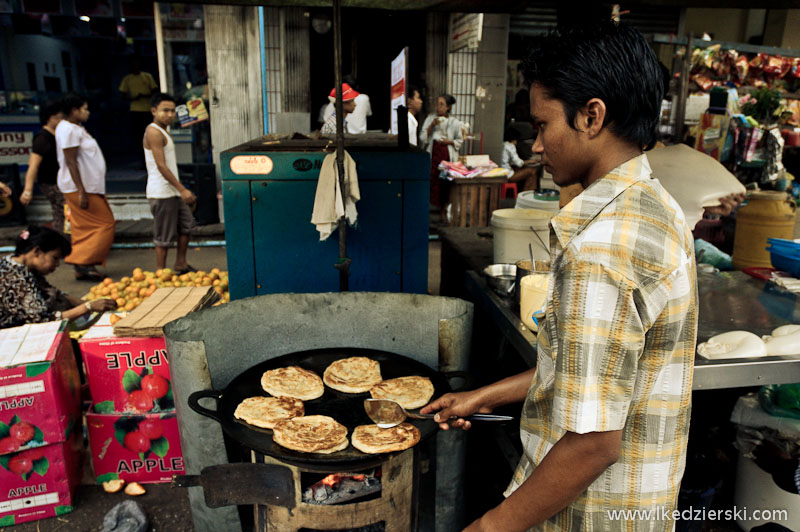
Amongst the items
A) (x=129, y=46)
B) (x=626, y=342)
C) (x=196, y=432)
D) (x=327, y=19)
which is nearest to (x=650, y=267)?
(x=626, y=342)

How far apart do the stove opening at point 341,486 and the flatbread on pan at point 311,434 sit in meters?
0.24

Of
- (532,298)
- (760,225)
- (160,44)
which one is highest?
(160,44)

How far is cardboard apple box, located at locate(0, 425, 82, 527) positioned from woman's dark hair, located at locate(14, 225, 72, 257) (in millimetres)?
1614

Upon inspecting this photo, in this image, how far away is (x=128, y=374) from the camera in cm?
331

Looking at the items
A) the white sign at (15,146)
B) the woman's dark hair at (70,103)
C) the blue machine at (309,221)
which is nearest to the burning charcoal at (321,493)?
the blue machine at (309,221)

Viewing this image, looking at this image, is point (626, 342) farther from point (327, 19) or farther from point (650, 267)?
point (327, 19)

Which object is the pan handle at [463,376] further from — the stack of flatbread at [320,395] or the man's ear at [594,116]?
the man's ear at [594,116]

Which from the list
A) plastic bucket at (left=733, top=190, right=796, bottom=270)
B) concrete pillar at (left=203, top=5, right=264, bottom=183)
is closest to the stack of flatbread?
plastic bucket at (left=733, top=190, right=796, bottom=270)

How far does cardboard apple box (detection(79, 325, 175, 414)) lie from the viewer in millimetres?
3256

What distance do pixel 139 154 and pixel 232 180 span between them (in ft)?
46.5

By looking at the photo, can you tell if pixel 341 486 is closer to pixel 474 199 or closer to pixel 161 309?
pixel 161 309

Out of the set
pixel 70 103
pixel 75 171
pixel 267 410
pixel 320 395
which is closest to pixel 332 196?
pixel 320 395

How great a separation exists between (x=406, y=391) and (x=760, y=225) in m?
3.06

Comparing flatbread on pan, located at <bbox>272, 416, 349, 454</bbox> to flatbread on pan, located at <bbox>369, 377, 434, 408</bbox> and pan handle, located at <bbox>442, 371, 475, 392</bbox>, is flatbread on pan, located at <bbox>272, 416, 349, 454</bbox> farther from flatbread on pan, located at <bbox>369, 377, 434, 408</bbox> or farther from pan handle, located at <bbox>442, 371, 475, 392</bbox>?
Answer: pan handle, located at <bbox>442, 371, 475, 392</bbox>
